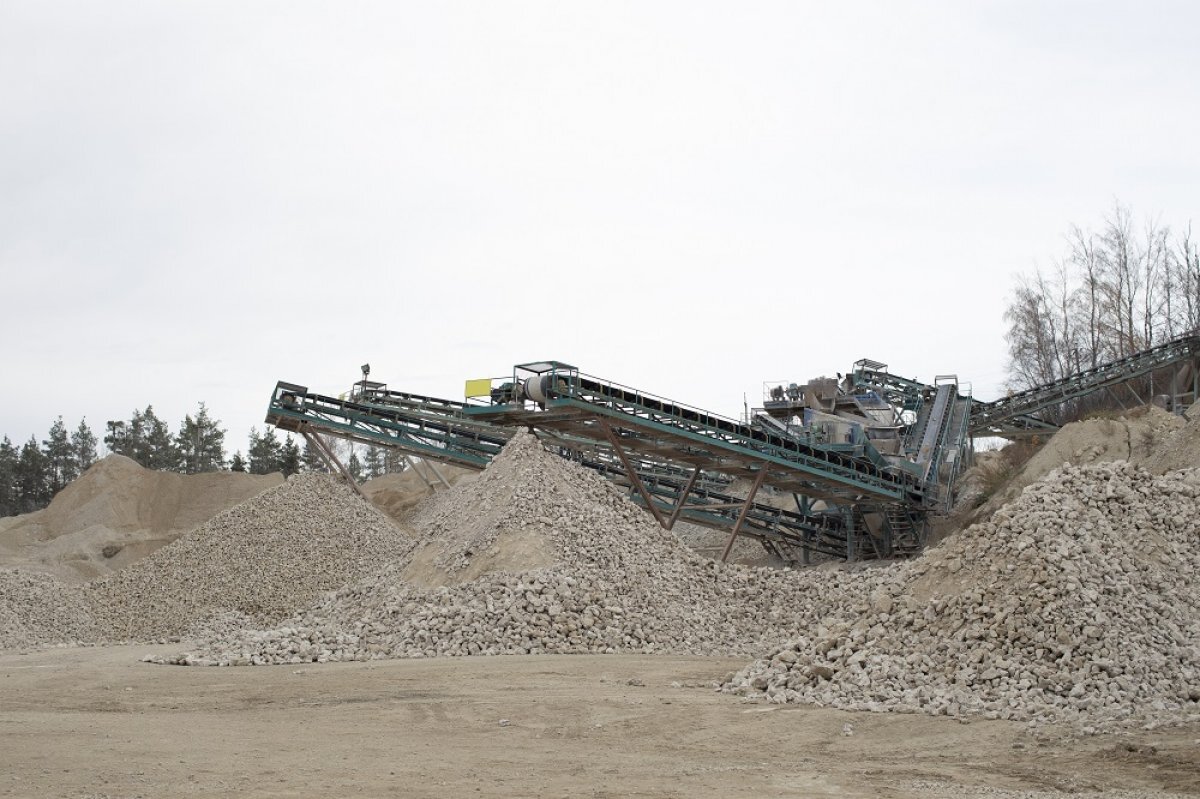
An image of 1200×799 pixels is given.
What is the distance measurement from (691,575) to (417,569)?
4845mm

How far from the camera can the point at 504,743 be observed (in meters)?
11.3

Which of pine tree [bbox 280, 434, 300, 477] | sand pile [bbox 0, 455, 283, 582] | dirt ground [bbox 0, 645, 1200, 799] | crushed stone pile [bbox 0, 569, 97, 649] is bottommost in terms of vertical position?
dirt ground [bbox 0, 645, 1200, 799]

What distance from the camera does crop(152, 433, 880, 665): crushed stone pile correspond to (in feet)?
59.5

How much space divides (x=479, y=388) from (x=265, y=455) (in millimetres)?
38114

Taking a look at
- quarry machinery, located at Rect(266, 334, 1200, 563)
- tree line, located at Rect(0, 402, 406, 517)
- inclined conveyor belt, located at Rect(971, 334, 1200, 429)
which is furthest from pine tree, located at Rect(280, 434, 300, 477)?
inclined conveyor belt, located at Rect(971, 334, 1200, 429)

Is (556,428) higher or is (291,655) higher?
(556,428)

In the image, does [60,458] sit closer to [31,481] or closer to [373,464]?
[31,481]

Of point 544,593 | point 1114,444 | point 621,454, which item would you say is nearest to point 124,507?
point 621,454

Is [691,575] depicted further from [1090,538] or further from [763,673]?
[1090,538]

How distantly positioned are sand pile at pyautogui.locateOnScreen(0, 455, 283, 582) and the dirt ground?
26.3m

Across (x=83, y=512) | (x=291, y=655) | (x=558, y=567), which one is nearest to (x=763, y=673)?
(x=558, y=567)

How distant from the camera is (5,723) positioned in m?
12.0

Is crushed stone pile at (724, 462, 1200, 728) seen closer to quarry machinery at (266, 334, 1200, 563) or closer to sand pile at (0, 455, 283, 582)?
quarry machinery at (266, 334, 1200, 563)

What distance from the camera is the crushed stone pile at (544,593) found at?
1812 cm
